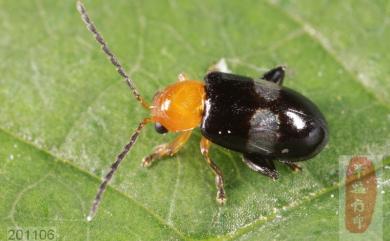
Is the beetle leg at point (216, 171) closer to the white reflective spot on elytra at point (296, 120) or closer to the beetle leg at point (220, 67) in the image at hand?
the white reflective spot on elytra at point (296, 120)

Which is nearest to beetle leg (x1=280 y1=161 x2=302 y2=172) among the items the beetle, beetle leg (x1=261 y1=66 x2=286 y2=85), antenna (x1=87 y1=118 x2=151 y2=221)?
the beetle

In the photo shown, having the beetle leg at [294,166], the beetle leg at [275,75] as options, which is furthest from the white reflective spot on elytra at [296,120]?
the beetle leg at [275,75]

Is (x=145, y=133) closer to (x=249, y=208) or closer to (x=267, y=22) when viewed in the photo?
(x=249, y=208)

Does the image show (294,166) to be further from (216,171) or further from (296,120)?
(216,171)

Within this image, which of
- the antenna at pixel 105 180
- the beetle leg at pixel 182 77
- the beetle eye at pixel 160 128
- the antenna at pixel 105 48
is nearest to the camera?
the antenna at pixel 105 180

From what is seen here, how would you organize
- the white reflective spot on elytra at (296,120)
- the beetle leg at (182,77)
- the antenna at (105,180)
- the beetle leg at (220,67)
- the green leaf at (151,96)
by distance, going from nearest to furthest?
1. the antenna at (105,180)
2. the green leaf at (151,96)
3. the white reflective spot on elytra at (296,120)
4. the beetle leg at (182,77)
5. the beetle leg at (220,67)

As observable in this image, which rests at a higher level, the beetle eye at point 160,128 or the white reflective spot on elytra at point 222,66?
the beetle eye at point 160,128
